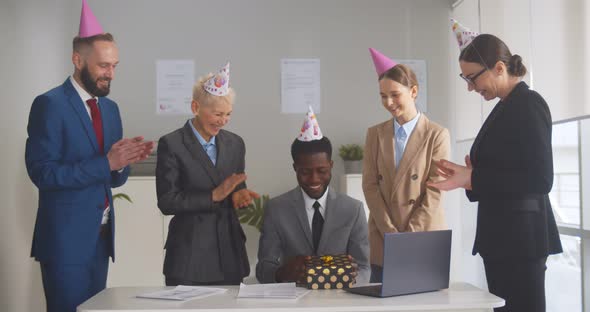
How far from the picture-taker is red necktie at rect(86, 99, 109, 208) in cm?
269

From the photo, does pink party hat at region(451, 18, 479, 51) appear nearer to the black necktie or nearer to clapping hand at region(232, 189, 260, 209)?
the black necktie

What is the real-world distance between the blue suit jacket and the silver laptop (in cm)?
102

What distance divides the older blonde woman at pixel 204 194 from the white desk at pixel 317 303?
49cm

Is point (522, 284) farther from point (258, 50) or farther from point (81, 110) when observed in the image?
point (258, 50)

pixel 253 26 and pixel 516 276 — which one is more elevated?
pixel 253 26

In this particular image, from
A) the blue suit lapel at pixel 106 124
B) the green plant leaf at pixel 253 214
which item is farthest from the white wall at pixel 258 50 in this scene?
the blue suit lapel at pixel 106 124

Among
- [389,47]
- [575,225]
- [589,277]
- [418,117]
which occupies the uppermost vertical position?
[389,47]

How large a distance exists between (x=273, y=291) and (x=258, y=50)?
3.11 m

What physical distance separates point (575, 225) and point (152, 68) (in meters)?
3.01

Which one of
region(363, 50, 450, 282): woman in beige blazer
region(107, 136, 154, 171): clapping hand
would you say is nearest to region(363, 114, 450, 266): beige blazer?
region(363, 50, 450, 282): woman in beige blazer

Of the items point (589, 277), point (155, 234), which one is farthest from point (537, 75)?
point (155, 234)

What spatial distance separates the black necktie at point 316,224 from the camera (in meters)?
2.72

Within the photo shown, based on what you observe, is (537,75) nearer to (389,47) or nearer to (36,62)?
(389,47)

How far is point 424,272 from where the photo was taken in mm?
2121
